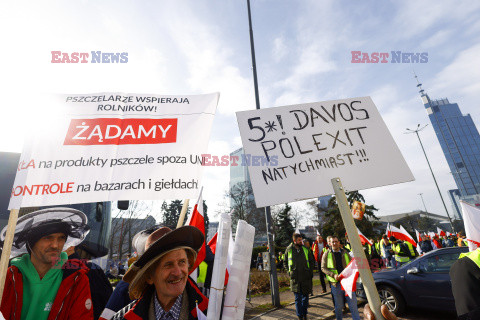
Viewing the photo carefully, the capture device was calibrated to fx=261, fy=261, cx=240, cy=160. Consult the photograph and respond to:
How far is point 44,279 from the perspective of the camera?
2.32 metres

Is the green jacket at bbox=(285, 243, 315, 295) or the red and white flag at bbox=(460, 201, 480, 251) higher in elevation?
the red and white flag at bbox=(460, 201, 480, 251)

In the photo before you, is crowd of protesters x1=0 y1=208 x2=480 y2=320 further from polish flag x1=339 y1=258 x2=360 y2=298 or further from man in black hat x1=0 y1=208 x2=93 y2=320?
polish flag x1=339 y1=258 x2=360 y2=298

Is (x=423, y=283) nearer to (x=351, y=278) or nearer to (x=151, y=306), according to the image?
(x=351, y=278)

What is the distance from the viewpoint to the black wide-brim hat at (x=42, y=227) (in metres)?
2.61

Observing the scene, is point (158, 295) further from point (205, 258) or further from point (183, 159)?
point (183, 159)

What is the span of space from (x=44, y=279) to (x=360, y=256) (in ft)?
8.85

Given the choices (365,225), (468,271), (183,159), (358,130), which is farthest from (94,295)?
(365,225)

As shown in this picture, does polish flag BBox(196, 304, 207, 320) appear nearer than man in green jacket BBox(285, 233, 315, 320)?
Yes

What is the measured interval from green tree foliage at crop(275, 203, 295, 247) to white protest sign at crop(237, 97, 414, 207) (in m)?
35.7

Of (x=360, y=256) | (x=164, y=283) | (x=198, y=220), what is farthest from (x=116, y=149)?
(x=360, y=256)

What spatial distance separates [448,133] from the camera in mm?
154875

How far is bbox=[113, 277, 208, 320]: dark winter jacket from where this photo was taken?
1.81 m

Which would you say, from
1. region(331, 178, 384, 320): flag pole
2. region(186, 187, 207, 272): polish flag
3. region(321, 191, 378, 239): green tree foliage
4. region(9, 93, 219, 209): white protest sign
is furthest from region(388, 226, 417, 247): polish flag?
region(321, 191, 378, 239): green tree foliage

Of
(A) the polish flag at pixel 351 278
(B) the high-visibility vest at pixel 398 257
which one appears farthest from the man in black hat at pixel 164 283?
(B) the high-visibility vest at pixel 398 257
